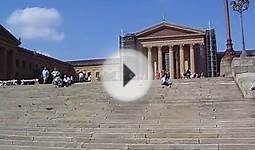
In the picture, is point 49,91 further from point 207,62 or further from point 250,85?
point 207,62

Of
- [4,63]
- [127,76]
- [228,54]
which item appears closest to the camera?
[228,54]

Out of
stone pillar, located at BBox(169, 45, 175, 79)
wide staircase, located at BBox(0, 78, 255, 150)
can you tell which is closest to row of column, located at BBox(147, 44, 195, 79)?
stone pillar, located at BBox(169, 45, 175, 79)

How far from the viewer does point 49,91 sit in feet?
67.8

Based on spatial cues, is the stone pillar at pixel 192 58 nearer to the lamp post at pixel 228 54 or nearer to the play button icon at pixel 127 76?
the play button icon at pixel 127 76

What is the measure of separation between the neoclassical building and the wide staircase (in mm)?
45901

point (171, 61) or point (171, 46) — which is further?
point (171, 46)

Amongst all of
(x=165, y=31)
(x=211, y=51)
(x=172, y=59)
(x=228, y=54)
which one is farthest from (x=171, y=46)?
(x=228, y=54)

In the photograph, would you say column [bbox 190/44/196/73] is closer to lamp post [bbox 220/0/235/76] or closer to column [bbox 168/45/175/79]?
column [bbox 168/45/175/79]

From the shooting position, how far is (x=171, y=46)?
66500 mm

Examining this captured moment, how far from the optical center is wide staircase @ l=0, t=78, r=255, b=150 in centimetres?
1125

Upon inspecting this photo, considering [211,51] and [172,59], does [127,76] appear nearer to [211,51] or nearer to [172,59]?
[211,51]

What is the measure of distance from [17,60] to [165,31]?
24012 millimetres

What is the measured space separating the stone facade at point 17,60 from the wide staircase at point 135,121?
139ft

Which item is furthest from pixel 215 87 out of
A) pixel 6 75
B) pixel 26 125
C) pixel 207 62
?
pixel 6 75
